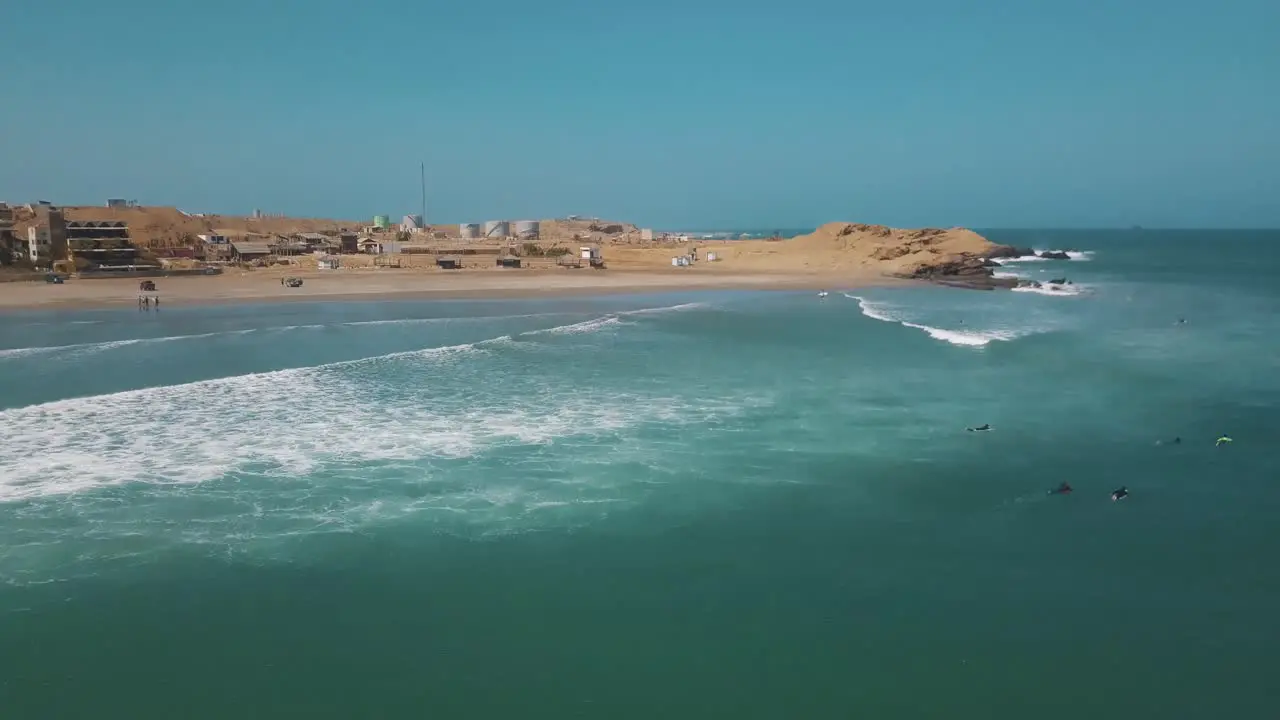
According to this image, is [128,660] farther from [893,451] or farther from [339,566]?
[893,451]

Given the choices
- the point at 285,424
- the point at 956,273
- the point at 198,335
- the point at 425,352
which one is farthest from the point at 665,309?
the point at 956,273

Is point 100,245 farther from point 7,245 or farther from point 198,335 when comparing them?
point 198,335

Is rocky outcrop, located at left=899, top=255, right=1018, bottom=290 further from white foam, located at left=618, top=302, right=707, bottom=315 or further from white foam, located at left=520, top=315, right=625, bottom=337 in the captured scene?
white foam, located at left=520, top=315, right=625, bottom=337

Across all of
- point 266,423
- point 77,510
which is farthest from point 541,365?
point 77,510

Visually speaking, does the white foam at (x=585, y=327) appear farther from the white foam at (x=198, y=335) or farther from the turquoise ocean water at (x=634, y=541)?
the turquoise ocean water at (x=634, y=541)

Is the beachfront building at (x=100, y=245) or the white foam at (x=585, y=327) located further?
the beachfront building at (x=100, y=245)

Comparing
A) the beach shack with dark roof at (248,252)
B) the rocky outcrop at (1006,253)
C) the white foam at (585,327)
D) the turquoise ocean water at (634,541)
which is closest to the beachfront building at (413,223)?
the beach shack with dark roof at (248,252)
